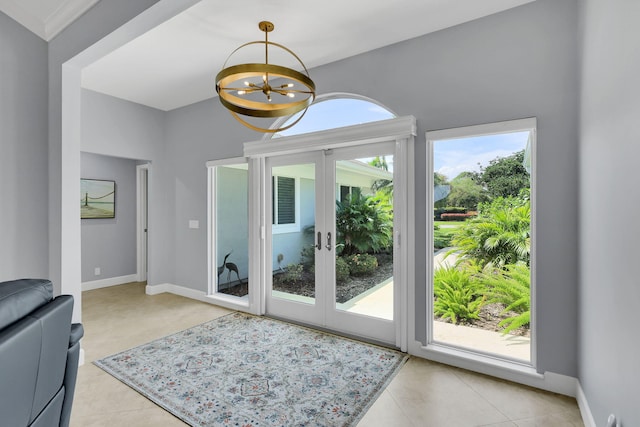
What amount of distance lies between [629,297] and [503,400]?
4.23 feet

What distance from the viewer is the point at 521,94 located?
2.44 metres

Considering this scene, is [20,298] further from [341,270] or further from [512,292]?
[512,292]

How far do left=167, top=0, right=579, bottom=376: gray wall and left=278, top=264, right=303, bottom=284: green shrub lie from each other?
4.72ft

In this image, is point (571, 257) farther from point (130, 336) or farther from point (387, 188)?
point (130, 336)

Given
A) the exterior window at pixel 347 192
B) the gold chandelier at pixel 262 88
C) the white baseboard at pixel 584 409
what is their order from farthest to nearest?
the exterior window at pixel 347 192 < the gold chandelier at pixel 262 88 < the white baseboard at pixel 584 409

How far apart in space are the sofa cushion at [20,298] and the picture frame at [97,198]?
4.86 m

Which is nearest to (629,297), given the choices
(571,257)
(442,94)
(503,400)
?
(571,257)

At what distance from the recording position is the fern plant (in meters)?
2.54

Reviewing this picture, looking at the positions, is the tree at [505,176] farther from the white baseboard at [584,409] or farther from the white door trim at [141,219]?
the white door trim at [141,219]

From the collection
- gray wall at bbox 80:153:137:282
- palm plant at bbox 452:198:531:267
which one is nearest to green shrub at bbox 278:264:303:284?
palm plant at bbox 452:198:531:267

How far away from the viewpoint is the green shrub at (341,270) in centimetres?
346

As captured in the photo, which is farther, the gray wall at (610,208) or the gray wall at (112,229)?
the gray wall at (112,229)

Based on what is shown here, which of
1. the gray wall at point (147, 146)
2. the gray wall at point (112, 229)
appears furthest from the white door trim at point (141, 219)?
the gray wall at point (147, 146)

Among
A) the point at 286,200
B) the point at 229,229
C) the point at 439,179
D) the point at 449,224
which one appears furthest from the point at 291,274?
the point at 439,179
